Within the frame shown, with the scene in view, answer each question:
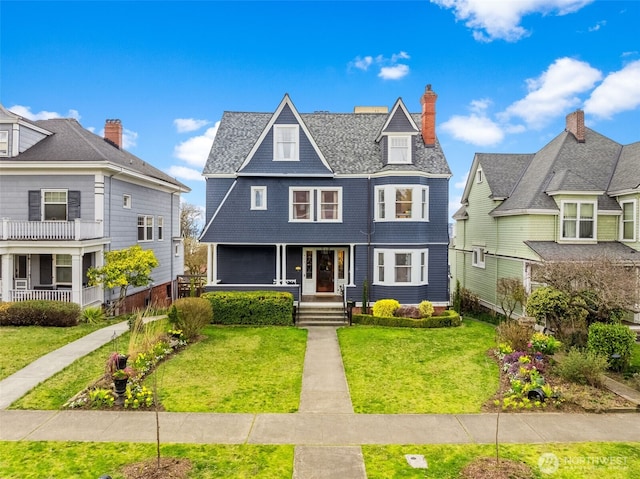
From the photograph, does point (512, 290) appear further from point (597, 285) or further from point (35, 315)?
point (35, 315)

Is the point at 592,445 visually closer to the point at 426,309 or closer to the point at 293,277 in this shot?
the point at 426,309

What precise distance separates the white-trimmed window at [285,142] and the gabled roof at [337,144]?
2.32ft

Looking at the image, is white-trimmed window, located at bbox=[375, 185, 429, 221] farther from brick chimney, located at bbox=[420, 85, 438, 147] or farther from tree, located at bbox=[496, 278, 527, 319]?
tree, located at bbox=[496, 278, 527, 319]

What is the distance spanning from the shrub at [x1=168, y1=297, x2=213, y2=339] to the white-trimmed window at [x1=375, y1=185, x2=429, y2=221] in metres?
9.96

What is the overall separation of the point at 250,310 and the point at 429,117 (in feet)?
45.6

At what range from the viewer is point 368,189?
19.9 m

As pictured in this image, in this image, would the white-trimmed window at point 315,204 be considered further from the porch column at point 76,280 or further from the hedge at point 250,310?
the porch column at point 76,280

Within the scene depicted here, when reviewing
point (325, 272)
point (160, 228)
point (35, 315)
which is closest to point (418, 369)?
point (325, 272)

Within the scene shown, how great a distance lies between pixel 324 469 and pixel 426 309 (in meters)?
12.8

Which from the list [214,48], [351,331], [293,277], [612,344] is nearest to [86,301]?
[293,277]

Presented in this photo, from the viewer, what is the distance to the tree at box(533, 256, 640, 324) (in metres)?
12.0

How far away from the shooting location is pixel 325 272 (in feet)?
69.5

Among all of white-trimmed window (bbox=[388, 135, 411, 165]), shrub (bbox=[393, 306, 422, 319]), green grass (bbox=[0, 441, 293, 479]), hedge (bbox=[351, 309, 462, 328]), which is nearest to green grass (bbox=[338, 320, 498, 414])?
hedge (bbox=[351, 309, 462, 328])

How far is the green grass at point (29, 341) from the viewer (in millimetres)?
11312
